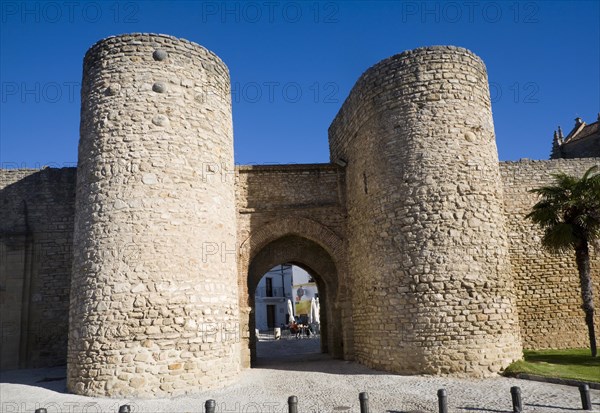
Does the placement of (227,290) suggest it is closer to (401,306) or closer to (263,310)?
(401,306)

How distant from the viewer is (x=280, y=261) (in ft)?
47.9

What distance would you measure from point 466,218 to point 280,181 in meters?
5.37

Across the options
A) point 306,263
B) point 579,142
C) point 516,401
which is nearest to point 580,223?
point 516,401

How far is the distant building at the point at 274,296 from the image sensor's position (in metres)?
37.5

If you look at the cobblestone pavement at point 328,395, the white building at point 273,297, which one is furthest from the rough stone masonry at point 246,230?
the white building at point 273,297

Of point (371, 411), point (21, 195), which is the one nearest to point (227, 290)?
point (371, 411)

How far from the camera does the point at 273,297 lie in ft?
127

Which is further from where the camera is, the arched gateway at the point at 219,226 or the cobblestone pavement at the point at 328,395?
the arched gateway at the point at 219,226

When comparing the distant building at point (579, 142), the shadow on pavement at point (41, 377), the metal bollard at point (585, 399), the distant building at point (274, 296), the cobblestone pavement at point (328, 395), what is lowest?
the cobblestone pavement at point (328, 395)

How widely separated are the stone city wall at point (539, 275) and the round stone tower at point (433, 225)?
3.40m

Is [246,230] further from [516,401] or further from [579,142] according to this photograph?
[579,142]

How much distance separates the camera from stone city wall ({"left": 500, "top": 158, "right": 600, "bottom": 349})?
13.8 meters

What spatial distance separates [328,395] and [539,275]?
834cm

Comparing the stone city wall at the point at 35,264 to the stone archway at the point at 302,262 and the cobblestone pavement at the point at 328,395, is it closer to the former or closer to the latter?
the cobblestone pavement at the point at 328,395
